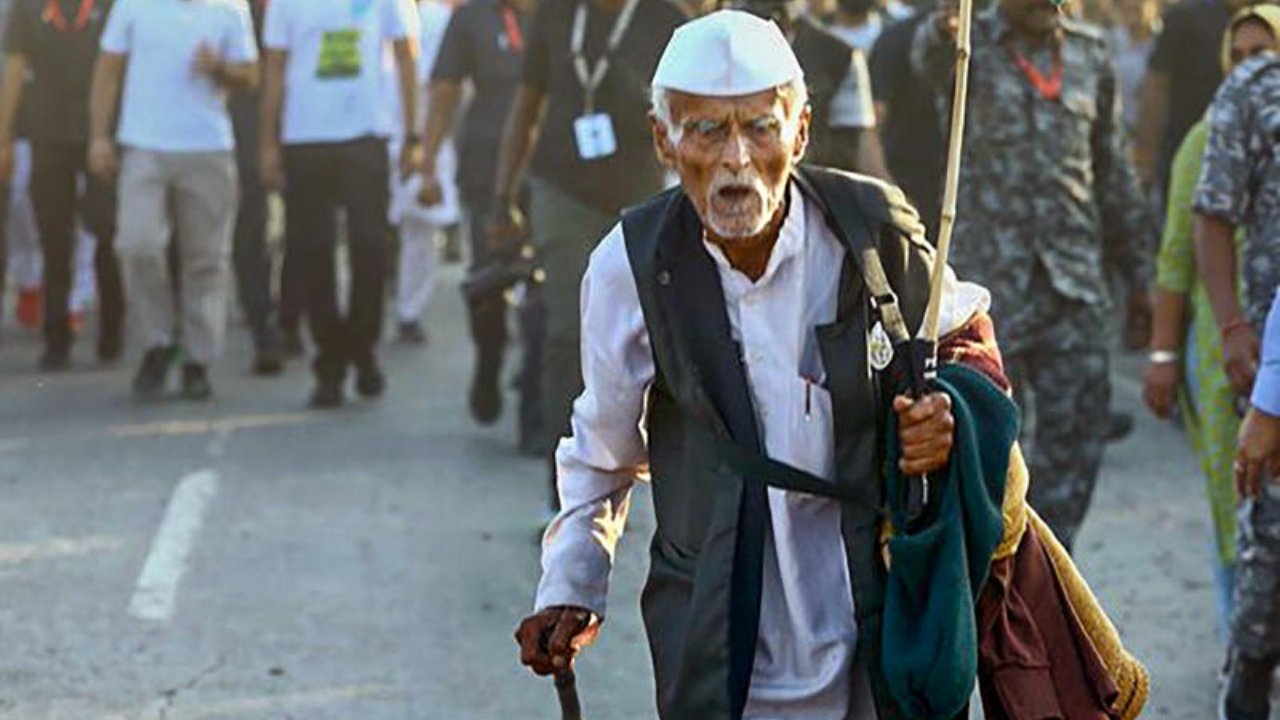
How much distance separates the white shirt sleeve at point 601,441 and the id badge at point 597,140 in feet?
16.7

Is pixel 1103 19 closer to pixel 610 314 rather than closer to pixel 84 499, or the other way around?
pixel 84 499

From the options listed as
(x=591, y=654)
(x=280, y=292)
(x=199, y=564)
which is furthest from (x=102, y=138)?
(x=591, y=654)

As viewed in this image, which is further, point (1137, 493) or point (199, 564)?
point (1137, 493)

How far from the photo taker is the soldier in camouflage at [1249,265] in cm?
763

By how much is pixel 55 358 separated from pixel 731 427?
1162cm

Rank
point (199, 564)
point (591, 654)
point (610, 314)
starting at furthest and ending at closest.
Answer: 1. point (199, 564)
2. point (591, 654)
3. point (610, 314)

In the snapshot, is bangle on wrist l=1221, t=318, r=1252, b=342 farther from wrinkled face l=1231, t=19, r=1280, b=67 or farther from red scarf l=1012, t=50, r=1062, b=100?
red scarf l=1012, t=50, r=1062, b=100

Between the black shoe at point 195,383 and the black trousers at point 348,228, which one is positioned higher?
the black trousers at point 348,228

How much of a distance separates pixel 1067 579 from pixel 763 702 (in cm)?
47

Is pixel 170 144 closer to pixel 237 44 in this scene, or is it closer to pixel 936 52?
pixel 237 44

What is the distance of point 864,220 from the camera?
4.71m

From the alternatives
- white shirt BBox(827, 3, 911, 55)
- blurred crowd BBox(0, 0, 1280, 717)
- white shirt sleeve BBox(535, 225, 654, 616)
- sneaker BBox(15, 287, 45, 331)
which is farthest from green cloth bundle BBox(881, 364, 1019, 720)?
sneaker BBox(15, 287, 45, 331)

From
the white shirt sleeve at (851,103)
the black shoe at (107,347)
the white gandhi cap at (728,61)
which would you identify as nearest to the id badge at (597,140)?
the white shirt sleeve at (851,103)

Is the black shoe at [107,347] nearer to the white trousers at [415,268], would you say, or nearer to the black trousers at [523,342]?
the white trousers at [415,268]
